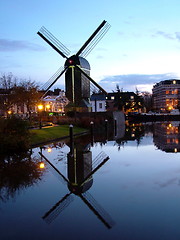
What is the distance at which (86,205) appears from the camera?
8625 mm

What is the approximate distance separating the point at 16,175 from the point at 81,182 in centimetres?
351

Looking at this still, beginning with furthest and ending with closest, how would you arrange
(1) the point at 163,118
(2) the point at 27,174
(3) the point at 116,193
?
(1) the point at 163,118 < (2) the point at 27,174 < (3) the point at 116,193

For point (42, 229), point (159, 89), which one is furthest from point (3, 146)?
point (159, 89)

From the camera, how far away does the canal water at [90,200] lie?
22.3ft

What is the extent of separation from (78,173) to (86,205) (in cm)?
454


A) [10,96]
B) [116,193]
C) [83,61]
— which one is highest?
[83,61]

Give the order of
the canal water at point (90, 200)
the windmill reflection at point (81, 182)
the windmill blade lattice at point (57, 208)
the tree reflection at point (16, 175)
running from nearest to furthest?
the canal water at point (90, 200) < the windmill blade lattice at point (57, 208) < the windmill reflection at point (81, 182) < the tree reflection at point (16, 175)

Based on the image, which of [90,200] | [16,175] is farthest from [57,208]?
[16,175]

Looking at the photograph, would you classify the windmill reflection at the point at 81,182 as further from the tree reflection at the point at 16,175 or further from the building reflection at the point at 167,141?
the building reflection at the point at 167,141

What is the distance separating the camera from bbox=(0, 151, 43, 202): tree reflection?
10411 mm

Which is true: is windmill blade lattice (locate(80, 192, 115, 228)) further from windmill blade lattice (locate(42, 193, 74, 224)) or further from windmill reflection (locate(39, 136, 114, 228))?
windmill blade lattice (locate(42, 193, 74, 224))

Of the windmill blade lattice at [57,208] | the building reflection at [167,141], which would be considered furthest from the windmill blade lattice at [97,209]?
the building reflection at [167,141]

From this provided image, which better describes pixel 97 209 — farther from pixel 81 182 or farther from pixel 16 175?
pixel 16 175

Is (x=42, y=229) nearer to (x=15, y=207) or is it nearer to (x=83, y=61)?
(x=15, y=207)
